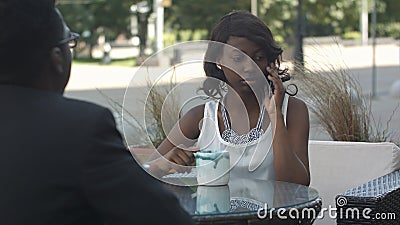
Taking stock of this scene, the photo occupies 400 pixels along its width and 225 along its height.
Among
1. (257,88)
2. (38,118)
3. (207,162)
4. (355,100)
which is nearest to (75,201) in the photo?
(38,118)

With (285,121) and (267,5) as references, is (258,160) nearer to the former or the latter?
(285,121)

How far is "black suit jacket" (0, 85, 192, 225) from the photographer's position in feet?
5.10

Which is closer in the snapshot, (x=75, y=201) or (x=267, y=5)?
(x=75, y=201)

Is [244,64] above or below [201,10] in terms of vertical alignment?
above

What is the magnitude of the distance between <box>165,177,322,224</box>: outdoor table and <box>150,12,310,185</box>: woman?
0.10 metres

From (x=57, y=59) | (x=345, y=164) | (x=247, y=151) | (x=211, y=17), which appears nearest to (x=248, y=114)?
(x=247, y=151)

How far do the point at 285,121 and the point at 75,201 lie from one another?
6.11 ft

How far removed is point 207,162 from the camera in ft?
9.99

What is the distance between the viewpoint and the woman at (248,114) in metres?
3.22

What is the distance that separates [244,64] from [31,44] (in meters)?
1.63

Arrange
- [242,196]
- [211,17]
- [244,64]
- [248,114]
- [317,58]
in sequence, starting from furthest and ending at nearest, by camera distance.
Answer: [211,17] < [317,58] < [248,114] < [244,64] < [242,196]

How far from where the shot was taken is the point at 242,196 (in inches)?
120

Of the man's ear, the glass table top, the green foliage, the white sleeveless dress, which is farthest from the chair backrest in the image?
the green foliage

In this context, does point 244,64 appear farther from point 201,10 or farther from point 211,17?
point 201,10
